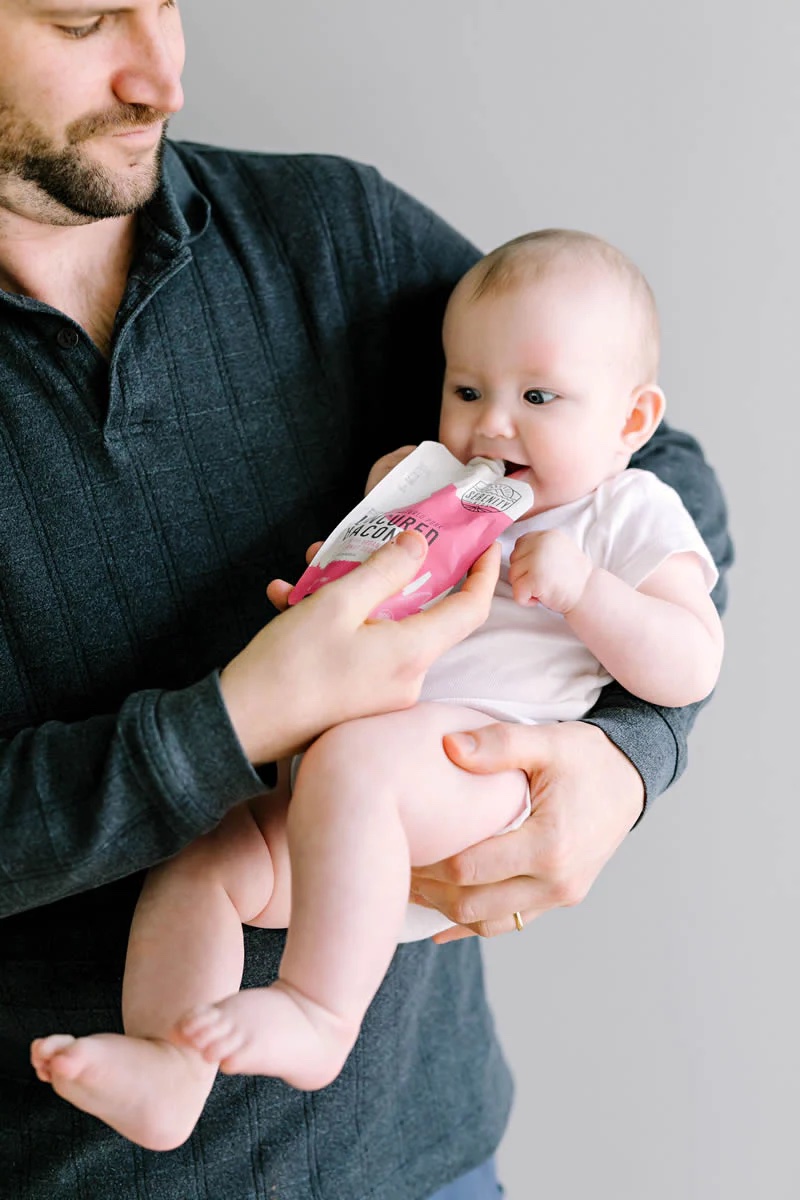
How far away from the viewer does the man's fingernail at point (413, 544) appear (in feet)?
3.78

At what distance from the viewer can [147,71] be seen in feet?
3.95

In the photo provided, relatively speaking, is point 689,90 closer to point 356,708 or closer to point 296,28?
point 296,28

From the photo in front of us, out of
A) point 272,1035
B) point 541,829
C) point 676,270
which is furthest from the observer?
point 676,270

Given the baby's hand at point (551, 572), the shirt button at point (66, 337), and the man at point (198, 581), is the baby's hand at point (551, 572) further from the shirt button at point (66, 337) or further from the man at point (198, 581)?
the shirt button at point (66, 337)

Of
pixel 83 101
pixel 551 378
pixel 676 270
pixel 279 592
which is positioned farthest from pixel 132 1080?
pixel 676 270

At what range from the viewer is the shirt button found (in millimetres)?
1267

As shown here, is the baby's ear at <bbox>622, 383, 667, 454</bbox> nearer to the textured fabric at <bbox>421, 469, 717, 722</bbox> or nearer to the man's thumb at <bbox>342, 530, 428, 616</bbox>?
the textured fabric at <bbox>421, 469, 717, 722</bbox>

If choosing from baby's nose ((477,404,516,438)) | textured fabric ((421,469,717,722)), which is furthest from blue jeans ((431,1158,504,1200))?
baby's nose ((477,404,516,438))

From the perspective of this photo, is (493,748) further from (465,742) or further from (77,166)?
(77,166)

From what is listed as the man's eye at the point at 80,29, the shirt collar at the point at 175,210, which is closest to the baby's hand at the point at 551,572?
the shirt collar at the point at 175,210

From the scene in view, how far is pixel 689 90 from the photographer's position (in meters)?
1.67

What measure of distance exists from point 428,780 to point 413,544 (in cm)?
22

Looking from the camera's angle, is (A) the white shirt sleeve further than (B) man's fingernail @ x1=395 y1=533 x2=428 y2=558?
Yes

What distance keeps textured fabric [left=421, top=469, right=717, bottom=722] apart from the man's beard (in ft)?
1.75
